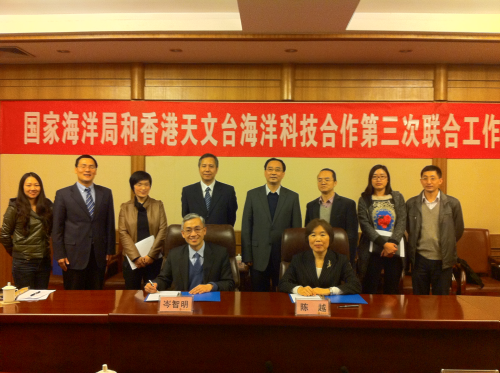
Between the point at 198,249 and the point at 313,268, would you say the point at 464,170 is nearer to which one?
the point at 313,268

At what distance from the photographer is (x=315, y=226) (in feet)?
8.75

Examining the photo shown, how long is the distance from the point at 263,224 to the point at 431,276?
1343 millimetres

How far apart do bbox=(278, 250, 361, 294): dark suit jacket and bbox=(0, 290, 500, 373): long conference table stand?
1.93ft

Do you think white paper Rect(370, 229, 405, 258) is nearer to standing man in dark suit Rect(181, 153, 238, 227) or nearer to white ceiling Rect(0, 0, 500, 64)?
standing man in dark suit Rect(181, 153, 238, 227)

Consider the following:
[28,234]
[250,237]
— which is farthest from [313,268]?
[28,234]

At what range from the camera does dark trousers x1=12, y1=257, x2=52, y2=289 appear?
3316 millimetres

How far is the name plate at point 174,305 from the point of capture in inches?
79.7

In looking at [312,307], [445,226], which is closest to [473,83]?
[445,226]

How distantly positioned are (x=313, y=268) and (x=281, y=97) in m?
2.34

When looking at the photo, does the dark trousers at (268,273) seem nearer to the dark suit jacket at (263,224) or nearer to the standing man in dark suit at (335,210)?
the dark suit jacket at (263,224)

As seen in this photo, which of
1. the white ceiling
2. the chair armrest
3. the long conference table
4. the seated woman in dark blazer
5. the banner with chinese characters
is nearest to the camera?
the long conference table

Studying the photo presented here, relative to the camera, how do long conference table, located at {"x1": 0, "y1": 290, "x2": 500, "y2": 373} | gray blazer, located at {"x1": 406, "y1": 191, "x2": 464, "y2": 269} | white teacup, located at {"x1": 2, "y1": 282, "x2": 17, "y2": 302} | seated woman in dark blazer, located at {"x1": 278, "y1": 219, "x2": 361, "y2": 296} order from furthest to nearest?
gray blazer, located at {"x1": 406, "y1": 191, "x2": 464, "y2": 269} → seated woman in dark blazer, located at {"x1": 278, "y1": 219, "x2": 361, "y2": 296} → white teacup, located at {"x1": 2, "y1": 282, "x2": 17, "y2": 302} → long conference table, located at {"x1": 0, "y1": 290, "x2": 500, "y2": 373}

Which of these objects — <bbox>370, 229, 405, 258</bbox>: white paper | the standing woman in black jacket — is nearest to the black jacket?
the standing woman in black jacket

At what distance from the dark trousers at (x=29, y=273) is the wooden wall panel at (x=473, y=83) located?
407 cm
